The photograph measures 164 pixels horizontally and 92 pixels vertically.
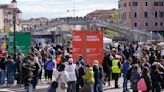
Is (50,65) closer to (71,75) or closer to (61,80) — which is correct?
(71,75)

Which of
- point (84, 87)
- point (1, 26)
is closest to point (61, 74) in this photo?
point (84, 87)

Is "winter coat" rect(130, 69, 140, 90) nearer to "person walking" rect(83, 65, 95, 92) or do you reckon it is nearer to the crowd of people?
the crowd of people

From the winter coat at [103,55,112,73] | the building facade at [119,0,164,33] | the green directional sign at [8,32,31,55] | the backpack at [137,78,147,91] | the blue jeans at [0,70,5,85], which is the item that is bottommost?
the blue jeans at [0,70,5,85]

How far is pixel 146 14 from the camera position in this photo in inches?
5320

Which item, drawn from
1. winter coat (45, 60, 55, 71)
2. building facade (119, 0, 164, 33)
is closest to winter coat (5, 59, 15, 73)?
winter coat (45, 60, 55, 71)

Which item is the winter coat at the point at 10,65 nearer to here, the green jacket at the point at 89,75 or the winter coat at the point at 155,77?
the green jacket at the point at 89,75

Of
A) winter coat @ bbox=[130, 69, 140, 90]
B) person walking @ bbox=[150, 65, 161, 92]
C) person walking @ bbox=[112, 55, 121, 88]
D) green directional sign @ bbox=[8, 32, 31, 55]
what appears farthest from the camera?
green directional sign @ bbox=[8, 32, 31, 55]

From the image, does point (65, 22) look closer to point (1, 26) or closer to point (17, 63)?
point (1, 26)

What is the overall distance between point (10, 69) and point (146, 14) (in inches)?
4399

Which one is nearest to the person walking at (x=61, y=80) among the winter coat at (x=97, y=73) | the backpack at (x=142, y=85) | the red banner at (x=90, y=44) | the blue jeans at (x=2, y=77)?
the backpack at (x=142, y=85)

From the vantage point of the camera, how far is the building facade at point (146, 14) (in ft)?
442

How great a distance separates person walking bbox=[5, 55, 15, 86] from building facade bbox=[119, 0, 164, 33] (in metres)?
110

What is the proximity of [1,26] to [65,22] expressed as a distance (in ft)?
64.9

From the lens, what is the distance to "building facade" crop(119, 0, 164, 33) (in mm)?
134625
